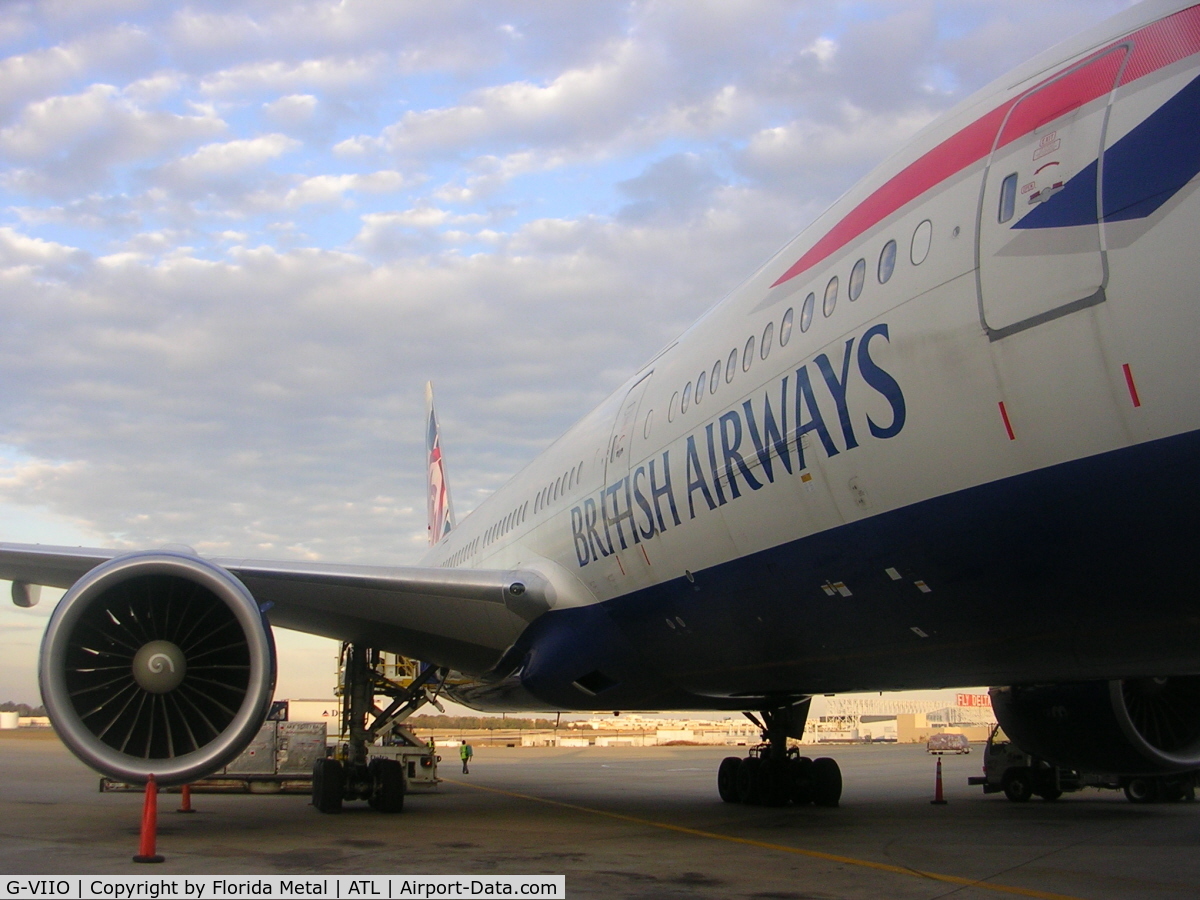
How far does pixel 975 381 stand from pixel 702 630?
383cm

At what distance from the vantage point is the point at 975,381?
16.1ft

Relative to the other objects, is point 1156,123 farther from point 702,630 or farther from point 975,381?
point 702,630

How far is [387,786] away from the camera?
12.4m

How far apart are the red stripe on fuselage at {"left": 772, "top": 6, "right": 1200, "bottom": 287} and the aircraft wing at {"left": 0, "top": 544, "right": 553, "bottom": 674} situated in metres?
4.54

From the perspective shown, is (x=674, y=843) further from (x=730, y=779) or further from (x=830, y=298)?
(x=830, y=298)

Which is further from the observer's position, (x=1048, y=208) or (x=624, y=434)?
(x=624, y=434)

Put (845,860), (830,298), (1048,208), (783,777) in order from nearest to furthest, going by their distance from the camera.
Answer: (1048,208)
(830,298)
(845,860)
(783,777)

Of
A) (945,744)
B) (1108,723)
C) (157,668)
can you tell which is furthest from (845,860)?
(945,744)

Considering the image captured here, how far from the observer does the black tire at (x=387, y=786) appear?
40.6 ft

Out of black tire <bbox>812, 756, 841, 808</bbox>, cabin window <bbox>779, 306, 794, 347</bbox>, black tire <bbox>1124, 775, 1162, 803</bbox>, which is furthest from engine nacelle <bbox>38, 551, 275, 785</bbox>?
black tire <bbox>1124, 775, 1162, 803</bbox>

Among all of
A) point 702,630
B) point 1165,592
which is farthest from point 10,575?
point 1165,592

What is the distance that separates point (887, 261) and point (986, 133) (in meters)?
0.80

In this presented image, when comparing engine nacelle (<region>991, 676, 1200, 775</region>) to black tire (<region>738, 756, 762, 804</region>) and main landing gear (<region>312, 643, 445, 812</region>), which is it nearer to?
black tire (<region>738, 756, 762, 804</region>)

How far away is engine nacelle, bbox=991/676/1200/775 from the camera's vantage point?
345 inches
